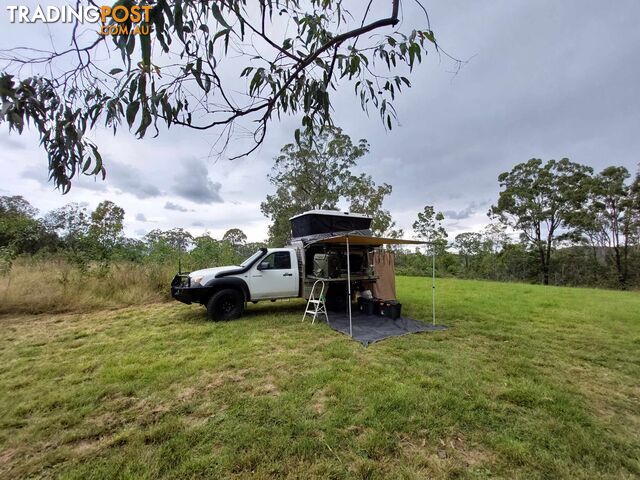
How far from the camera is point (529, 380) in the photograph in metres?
3.14

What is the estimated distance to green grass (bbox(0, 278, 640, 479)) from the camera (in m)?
1.90

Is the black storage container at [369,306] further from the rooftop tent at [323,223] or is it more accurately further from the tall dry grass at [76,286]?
the tall dry grass at [76,286]

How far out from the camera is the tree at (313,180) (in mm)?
18984

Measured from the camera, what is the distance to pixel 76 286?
723cm

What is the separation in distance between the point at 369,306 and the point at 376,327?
111 cm

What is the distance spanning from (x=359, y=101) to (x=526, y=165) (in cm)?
2592

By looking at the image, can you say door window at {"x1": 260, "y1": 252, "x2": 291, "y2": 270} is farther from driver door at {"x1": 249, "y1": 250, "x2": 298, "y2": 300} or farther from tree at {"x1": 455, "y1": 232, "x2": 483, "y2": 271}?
tree at {"x1": 455, "y1": 232, "x2": 483, "y2": 271}

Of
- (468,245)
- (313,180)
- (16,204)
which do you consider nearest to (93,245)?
(313,180)

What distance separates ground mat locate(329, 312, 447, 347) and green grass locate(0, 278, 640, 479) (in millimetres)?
326

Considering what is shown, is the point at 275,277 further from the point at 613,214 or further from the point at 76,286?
the point at 613,214

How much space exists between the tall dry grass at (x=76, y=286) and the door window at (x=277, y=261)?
385cm

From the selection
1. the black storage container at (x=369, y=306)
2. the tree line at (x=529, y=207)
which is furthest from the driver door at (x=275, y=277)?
the tree line at (x=529, y=207)

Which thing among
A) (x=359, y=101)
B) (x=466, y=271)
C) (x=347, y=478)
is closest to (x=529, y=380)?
(x=347, y=478)

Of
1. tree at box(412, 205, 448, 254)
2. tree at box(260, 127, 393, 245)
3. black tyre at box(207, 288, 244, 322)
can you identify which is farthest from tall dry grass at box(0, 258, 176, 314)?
tree at box(412, 205, 448, 254)
